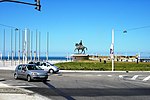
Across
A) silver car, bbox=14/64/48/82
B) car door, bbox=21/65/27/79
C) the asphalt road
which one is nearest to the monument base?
silver car, bbox=14/64/48/82

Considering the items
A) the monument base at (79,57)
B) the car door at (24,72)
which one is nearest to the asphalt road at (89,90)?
the car door at (24,72)

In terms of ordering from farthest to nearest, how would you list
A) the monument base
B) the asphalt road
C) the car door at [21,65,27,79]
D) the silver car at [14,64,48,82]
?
the monument base < the car door at [21,65,27,79] < the silver car at [14,64,48,82] < the asphalt road

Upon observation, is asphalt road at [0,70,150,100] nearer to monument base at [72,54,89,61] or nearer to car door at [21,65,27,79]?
car door at [21,65,27,79]

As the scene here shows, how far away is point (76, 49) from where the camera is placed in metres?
97.1

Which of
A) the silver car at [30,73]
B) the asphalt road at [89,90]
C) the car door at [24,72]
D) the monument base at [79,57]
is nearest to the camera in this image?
the asphalt road at [89,90]

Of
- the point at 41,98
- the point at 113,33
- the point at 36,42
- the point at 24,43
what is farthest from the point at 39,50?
the point at 41,98

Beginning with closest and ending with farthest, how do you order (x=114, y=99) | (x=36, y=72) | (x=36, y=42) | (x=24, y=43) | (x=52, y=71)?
(x=114, y=99), (x=36, y=72), (x=52, y=71), (x=24, y=43), (x=36, y=42)

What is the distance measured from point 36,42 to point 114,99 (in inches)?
2107

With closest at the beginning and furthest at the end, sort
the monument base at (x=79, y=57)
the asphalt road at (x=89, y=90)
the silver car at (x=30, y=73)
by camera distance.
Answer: the asphalt road at (x=89, y=90)
the silver car at (x=30, y=73)
the monument base at (x=79, y=57)

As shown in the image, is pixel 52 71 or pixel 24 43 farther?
pixel 24 43

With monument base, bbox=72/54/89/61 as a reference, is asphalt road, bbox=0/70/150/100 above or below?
below

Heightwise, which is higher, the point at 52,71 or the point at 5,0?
the point at 5,0

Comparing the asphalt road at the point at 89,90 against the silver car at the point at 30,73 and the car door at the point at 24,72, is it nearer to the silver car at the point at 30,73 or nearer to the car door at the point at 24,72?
the silver car at the point at 30,73

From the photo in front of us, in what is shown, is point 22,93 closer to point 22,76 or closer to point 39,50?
point 22,76
